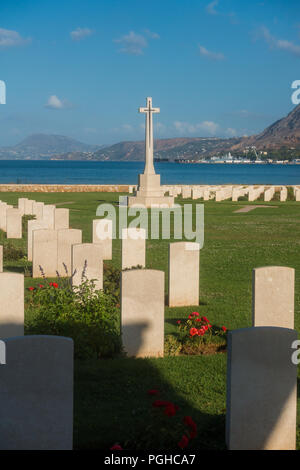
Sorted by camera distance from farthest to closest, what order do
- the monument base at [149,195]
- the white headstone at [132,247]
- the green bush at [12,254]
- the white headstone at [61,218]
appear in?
1. the monument base at [149,195]
2. the white headstone at [61,218]
3. the green bush at [12,254]
4. the white headstone at [132,247]

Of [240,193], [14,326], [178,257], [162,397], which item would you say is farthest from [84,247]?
[240,193]

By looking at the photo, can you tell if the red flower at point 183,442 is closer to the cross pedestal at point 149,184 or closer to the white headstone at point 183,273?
the white headstone at point 183,273

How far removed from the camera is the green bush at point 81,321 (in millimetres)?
6766

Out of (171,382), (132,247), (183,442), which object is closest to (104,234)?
(132,247)

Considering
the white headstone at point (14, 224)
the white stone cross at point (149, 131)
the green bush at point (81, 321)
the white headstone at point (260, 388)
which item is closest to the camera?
the white headstone at point (260, 388)

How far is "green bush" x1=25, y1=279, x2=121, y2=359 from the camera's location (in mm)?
6766

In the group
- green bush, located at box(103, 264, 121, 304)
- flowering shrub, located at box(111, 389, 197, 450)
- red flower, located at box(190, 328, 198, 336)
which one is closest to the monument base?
green bush, located at box(103, 264, 121, 304)

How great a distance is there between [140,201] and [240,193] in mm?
9165

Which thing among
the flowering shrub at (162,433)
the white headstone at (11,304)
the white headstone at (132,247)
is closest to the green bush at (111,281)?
the white headstone at (132,247)

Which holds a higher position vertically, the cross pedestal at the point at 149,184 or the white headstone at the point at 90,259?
the cross pedestal at the point at 149,184

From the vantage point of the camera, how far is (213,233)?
18734 mm

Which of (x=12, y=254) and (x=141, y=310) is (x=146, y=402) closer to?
(x=141, y=310)

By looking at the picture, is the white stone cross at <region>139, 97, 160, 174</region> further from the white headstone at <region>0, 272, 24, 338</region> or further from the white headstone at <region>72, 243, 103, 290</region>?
the white headstone at <region>0, 272, 24, 338</region>

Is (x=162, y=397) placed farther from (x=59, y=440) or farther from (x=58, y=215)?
(x=58, y=215)
